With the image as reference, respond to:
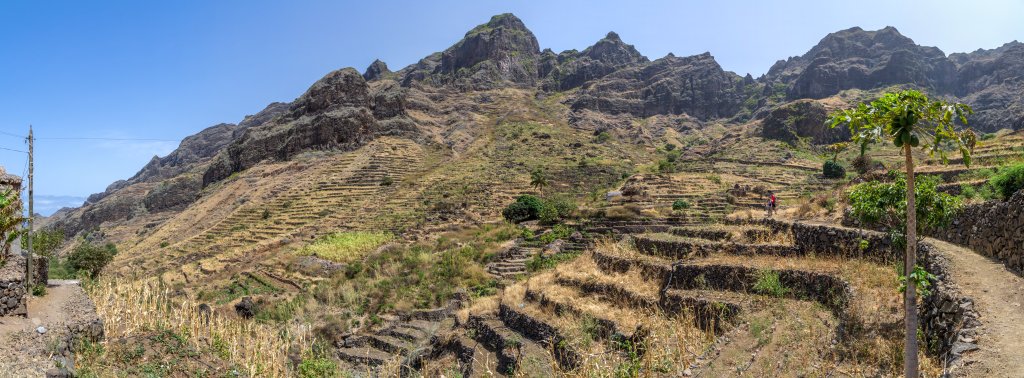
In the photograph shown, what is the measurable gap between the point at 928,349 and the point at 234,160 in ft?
248

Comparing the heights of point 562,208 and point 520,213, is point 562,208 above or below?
above

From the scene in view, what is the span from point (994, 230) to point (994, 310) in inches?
152

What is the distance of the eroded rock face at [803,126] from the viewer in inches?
2773

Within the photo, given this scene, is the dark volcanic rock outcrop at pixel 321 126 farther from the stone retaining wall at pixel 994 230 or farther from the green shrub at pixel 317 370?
the stone retaining wall at pixel 994 230

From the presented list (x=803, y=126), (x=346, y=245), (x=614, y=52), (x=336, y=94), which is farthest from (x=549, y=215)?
(x=614, y=52)

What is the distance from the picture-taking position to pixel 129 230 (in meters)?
62.7

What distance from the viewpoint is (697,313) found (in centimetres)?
1212

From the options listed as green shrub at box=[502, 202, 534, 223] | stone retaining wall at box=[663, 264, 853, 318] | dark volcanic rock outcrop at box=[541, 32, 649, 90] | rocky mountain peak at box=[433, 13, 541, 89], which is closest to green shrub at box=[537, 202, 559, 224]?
green shrub at box=[502, 202, 534, 223]

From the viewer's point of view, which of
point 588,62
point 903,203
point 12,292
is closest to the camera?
point 903,203

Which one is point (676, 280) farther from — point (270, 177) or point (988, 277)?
point (270, 177)

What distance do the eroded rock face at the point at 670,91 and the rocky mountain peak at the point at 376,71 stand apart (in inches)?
2771

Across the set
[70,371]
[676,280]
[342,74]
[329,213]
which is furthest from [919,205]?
[342,74]

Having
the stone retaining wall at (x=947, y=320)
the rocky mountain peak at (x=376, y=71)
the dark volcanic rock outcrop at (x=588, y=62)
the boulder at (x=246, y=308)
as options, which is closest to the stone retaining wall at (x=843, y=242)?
the stone retaining wall at (x=947, y=320)

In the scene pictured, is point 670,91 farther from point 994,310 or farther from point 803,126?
point 994,310
